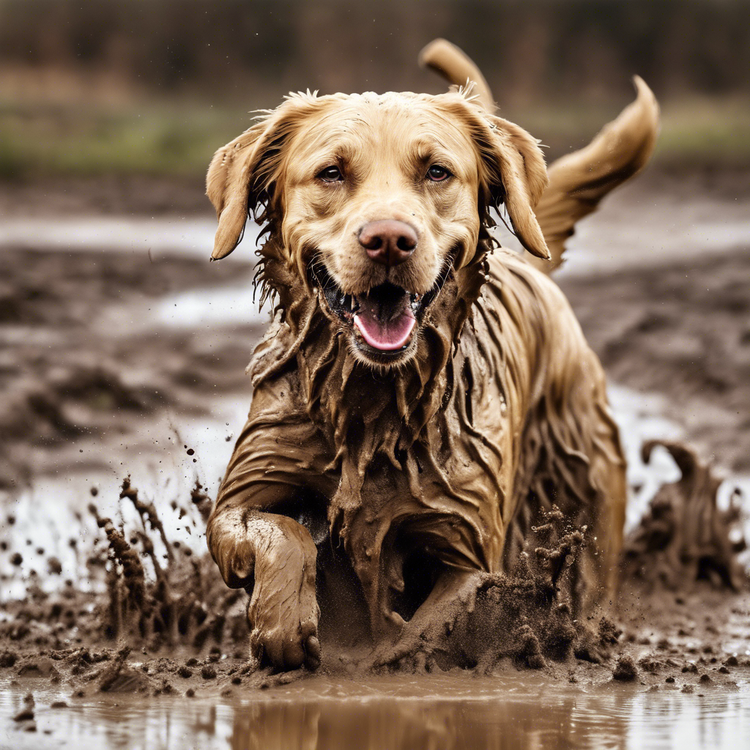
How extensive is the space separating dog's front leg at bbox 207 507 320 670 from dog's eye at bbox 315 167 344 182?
110 cm

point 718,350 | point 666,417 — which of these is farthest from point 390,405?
point 718,350

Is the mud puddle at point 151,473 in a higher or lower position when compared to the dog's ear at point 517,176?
lower

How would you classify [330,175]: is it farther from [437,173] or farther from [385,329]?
[385,329]

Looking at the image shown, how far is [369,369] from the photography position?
4.50m

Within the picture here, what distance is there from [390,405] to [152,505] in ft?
4.86

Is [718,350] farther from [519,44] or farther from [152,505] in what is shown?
[519,44]

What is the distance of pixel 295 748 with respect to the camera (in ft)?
12.2

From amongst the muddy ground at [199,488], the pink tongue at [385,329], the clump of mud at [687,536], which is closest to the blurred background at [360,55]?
the muddy ground at [199,488]

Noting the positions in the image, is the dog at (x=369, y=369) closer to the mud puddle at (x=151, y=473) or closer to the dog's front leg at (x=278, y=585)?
the dog's front leg at (x=278, y=585)

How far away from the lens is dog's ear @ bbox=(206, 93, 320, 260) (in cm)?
464

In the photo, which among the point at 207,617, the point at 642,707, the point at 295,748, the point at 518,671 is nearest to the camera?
the point at 295,748

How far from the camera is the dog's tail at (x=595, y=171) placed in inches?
241

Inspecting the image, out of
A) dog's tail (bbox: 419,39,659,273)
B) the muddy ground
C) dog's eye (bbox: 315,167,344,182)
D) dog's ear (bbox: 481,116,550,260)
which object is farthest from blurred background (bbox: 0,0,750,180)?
dog's eye (bbox: 315,167,344,182)

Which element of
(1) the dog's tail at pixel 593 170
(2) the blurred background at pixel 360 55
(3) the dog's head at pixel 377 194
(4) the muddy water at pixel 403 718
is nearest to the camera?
(4) the muddy water at pixel 403 718
